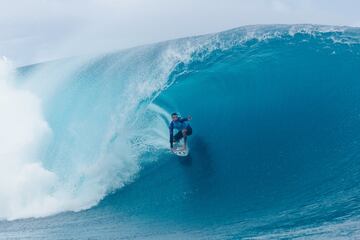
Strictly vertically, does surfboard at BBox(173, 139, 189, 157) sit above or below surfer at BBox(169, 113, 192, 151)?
below

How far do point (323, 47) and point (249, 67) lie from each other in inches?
94.0

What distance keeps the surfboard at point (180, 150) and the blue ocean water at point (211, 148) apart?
166mm

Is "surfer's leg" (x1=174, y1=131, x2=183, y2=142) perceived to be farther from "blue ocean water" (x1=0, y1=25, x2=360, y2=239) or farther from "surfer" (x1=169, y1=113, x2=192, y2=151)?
"blue ocean water" (x1=0, y1=25, x2=360, y2=239)

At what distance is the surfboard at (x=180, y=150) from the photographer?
1144 cm

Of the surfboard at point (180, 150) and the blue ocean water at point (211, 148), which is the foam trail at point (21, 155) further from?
the surfboard at point (180, 150)

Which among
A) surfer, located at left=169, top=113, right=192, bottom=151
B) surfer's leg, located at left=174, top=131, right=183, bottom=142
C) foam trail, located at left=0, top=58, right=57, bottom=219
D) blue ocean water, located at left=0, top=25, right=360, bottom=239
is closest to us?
blue ocean water, located at left=0, top=25, right=360, bottom=239

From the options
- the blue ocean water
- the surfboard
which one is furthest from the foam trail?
the surfboard

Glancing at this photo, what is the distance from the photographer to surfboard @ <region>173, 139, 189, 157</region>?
11.4 metres

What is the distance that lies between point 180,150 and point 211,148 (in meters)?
0.80

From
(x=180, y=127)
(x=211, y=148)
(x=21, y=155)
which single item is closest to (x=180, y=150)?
(x=180, y=127)

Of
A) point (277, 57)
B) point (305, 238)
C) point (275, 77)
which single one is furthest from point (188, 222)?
point (277, 57)

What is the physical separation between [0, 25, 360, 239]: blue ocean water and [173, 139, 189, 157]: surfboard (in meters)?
0.17

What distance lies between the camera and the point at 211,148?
1153 cm

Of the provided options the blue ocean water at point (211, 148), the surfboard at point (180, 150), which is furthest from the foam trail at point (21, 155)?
the surfboard at point (180, 150)
